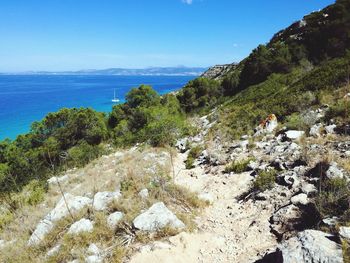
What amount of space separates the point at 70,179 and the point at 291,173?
28.3 ft

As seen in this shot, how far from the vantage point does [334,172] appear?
223 inches

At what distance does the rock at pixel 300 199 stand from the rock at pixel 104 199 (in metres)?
3.81

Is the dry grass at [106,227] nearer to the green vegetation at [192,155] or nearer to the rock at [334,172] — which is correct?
the green vegetation at [192,155]

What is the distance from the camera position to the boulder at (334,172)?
5.54 meters

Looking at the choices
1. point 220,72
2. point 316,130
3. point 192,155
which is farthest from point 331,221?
point 220,72

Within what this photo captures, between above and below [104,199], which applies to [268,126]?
above

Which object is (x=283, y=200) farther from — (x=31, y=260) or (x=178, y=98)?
(x=178, y=98)

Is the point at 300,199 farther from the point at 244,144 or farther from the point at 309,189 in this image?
the point at 244,144

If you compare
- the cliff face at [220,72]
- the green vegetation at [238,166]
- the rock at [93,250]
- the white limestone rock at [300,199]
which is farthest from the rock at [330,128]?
the cliff face at [220,72]

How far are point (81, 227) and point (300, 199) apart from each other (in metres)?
4.31

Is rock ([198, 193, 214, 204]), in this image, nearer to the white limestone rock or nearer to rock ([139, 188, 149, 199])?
rock ([139, 188, 149, 199])

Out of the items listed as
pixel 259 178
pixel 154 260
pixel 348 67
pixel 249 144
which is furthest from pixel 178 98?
pixel 154 260

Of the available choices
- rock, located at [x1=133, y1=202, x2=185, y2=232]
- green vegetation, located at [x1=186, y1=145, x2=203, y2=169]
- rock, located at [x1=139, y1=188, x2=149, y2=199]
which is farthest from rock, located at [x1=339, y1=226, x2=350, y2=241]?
green vegetation, located at [x1=186, y1=145, x2=203, y2=169]

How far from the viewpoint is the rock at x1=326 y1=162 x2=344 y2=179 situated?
5535mm
